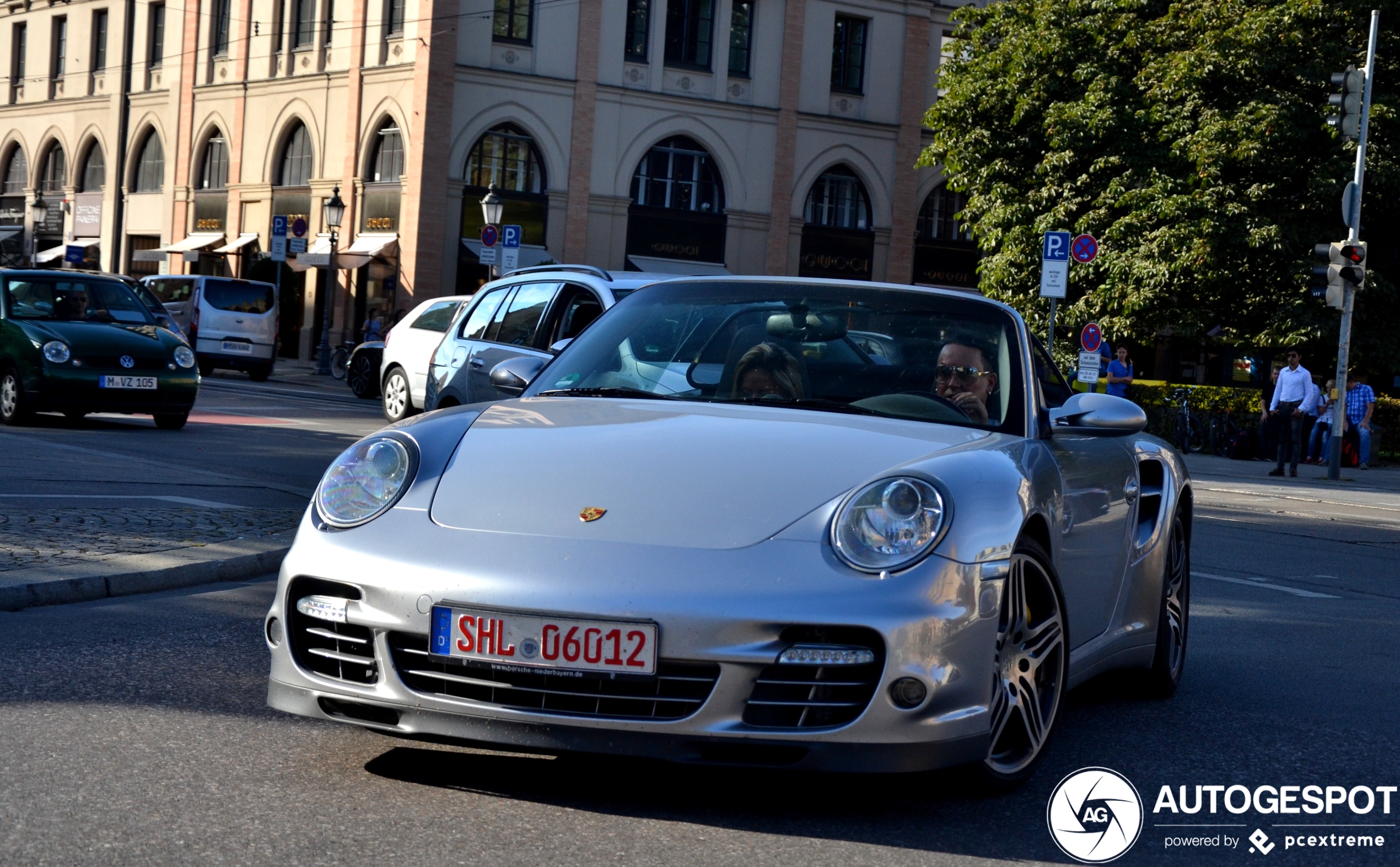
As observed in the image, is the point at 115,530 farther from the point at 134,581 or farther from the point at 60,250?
the point at 60,250

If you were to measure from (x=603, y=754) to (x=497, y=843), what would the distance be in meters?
0.33

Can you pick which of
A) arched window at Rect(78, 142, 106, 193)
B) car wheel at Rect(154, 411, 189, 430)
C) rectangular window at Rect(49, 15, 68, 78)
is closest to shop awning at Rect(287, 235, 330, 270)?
arched window at Rect(78, 142, 106, 193)

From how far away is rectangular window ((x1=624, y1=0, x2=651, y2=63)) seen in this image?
147 feet

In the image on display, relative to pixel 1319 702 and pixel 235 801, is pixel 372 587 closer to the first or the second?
pixel 235 801

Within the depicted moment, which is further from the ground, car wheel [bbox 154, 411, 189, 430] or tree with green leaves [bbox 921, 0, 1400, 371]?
tree with green leaves [bbox 921, 0, 1400, 371]

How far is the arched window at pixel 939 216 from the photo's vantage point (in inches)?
1939

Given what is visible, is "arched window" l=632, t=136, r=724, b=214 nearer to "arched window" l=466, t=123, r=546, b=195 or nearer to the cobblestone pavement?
"arched window" l=466, t=123, r=546, b=195

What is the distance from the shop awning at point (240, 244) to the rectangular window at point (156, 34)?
28.1 ft

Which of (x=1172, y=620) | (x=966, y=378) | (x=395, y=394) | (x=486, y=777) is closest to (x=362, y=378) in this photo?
(x=395, y=394)

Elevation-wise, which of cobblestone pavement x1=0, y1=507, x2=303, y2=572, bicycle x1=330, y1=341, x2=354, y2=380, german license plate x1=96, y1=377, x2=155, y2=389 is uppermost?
german license plate x1=96, y1=377, x2=155, y2=389

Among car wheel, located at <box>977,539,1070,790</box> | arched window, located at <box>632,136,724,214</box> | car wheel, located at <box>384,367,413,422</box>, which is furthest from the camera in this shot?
arched window, located at <box>632,136,724,214</box>

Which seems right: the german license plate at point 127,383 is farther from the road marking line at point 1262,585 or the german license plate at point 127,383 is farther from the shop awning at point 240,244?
the shop awning at point 240,244

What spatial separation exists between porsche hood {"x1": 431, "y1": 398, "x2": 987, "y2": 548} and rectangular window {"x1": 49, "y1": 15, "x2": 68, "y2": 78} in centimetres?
5874

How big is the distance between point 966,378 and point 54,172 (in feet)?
193
